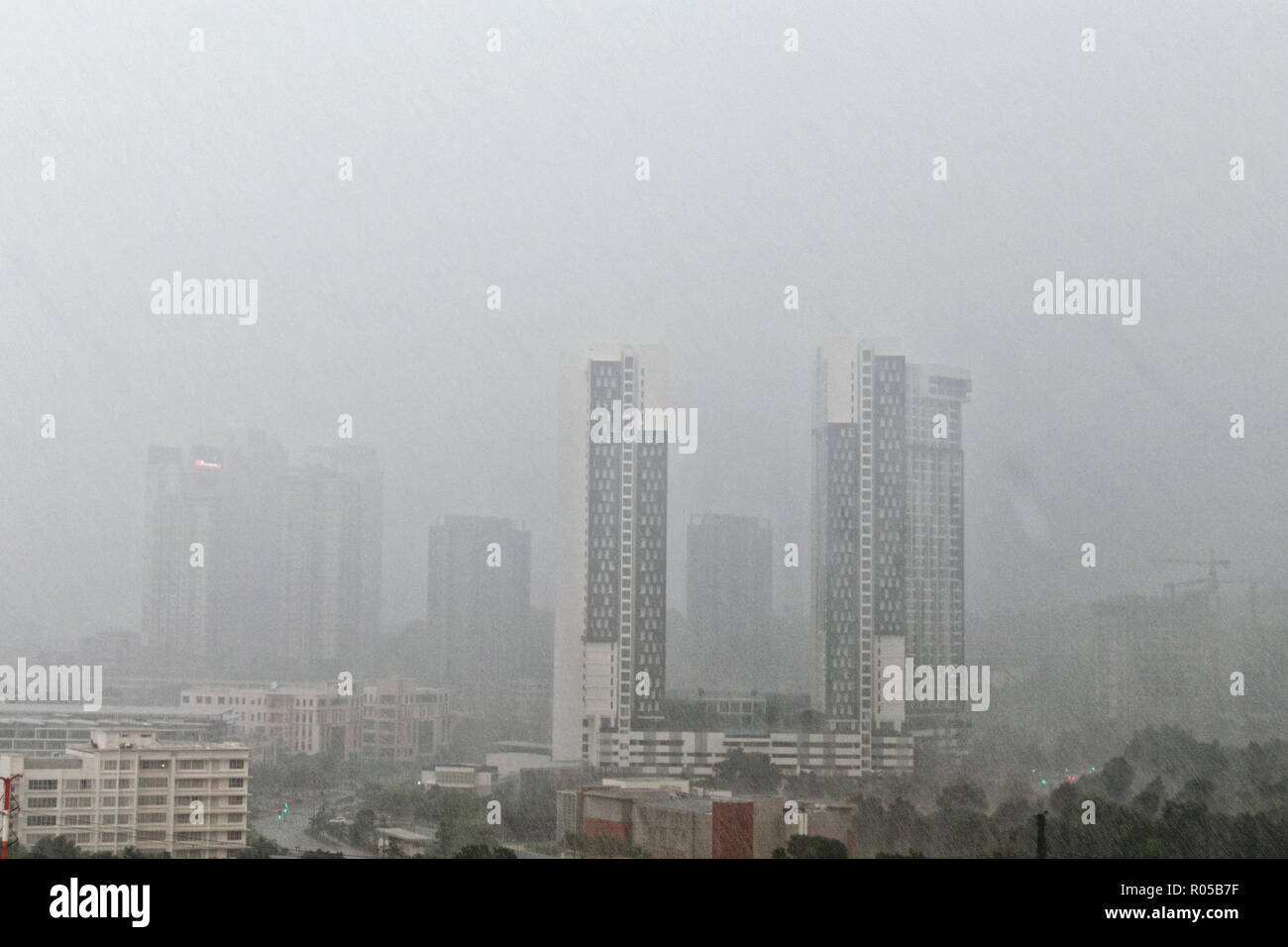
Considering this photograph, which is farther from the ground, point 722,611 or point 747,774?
point 722,611

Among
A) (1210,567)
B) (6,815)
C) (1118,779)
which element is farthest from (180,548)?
(1210,567)

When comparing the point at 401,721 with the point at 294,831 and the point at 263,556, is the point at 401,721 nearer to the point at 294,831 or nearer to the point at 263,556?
the point at 294,831

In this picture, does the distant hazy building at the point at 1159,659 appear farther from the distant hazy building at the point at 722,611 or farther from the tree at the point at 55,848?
the tree at the point at 55,848

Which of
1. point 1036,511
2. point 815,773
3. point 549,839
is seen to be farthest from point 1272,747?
point 549,839

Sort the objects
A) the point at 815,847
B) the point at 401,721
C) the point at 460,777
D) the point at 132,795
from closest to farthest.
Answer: the point at 132,795
the point at 815,847
the point at 460,777
the point at 401,721

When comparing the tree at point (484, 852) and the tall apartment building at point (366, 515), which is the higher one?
the tall apartment building at point (366, 515)

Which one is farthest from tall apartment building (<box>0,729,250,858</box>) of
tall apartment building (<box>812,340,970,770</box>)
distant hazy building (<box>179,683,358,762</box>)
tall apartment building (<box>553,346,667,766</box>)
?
tall apartment building (<box>812,340,970,770</box>)

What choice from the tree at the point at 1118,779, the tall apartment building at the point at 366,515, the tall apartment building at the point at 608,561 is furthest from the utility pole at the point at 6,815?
the tree at the point at 1118,779
